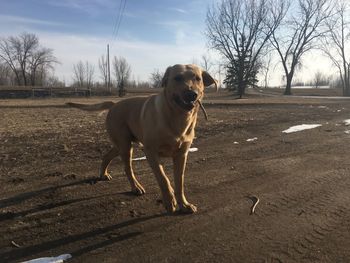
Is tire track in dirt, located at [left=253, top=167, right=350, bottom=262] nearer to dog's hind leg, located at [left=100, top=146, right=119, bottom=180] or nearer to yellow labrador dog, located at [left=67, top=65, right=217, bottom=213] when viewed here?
yellow labrador dog, located at [left=67, top=65, right=217, bottom=213]

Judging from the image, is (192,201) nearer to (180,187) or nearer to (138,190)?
(180,187)

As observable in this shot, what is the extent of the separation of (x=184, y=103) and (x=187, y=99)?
77mm

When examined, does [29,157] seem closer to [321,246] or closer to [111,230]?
[111,230]

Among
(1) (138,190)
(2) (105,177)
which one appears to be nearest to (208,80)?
(1) (138,190)

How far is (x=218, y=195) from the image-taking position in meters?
5.23

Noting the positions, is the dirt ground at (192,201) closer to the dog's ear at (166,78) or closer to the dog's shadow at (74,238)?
the dog's shadow at (74,238)

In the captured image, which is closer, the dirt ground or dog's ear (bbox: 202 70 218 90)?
the dirt ground

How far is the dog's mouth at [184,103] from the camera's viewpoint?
13.8 feet

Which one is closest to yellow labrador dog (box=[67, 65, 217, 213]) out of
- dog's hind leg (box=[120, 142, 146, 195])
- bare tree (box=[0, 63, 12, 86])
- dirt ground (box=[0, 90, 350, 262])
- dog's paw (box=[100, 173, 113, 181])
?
dirt ground (box=[0, 90, 350, 262])

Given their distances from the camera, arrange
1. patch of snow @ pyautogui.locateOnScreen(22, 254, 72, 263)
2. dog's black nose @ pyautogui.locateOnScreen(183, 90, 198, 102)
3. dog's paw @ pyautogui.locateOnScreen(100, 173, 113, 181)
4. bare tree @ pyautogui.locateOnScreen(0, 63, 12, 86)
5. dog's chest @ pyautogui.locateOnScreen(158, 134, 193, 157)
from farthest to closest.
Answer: bare tree @ pyautogui.locateOnScreen(0, 63, 12, 86)
dog's paw @ pyautogui.locateOnScreen(100, 173, 113, 181)
dog's chest @ pyautogui.locateOnScreen(158, 134, 193, 157)
dog's black nose @ pyautogui.locateOnScreen(183, 90, 198, 102)
patch of snow @ pyautogui.locateOnScreen(22, 254, 72, 263)

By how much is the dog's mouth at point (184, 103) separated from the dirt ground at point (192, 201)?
1.27 m

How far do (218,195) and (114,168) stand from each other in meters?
2.24

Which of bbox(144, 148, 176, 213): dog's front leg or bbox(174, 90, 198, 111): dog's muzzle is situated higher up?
bbox(174, 90, 198, 111): dog's muzzle

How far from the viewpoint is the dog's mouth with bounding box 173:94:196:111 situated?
4213 millimetres
